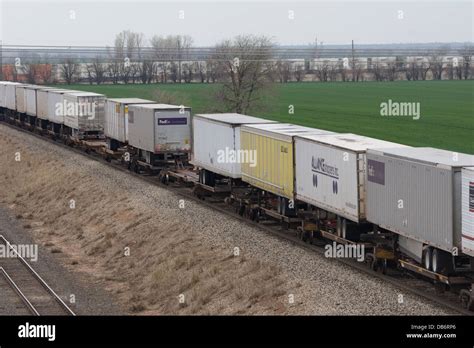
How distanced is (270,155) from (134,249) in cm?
612

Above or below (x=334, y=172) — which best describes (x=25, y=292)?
below

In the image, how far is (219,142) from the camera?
3600 cm

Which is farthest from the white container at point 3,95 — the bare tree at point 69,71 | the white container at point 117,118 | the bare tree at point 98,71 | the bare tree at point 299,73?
the bare tree at point 299,73

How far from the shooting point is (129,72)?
470 ft

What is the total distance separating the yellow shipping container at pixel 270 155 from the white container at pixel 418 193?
549cm

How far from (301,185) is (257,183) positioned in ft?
12.2

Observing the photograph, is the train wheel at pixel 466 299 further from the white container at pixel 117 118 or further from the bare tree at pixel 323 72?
the bare tree at pixel 323 72

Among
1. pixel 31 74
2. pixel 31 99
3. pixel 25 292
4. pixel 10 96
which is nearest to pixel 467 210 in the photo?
pixel 25 292

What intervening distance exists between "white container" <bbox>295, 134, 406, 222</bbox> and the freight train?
3cm

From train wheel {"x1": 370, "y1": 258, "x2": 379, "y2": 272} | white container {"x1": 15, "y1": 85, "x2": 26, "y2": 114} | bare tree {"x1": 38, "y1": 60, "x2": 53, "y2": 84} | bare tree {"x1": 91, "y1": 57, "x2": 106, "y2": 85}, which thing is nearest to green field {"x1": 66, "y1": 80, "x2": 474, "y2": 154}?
white container {"x1": 15, "y1": 85, "x2": 26, "y2": 114}

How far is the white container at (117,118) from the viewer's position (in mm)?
47250

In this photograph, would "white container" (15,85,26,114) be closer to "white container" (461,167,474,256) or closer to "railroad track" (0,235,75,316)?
"railroad track" (0,235,75,316)

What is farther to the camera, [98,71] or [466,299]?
[98,71]

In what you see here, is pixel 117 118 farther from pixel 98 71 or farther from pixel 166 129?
pixel 98 71
